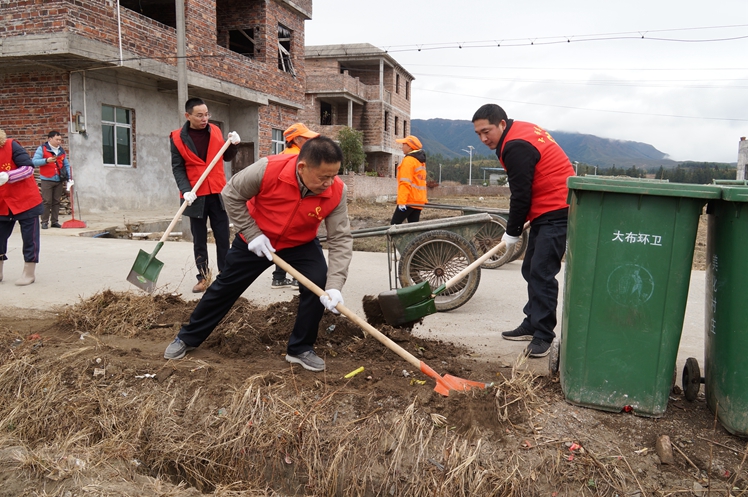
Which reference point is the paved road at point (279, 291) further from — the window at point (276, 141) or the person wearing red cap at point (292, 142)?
the window at point (276, 141)

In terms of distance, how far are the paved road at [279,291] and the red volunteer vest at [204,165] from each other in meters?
1.05

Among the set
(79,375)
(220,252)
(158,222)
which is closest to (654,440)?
(79,375)

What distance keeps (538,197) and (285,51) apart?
17.2 meters

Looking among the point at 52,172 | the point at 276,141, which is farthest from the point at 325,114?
the point at 52,172

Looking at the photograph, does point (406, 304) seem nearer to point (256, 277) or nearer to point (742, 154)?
point (256, 277)

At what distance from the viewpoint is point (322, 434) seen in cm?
280

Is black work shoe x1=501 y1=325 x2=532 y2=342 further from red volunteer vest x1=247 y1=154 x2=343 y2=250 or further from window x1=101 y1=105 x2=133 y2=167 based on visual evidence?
window x1=101 y1=105 x2=133 y2=167

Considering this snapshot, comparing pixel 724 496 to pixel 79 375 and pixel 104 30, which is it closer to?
pixel 79 375

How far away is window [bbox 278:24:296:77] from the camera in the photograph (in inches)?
749

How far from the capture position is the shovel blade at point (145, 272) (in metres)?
5.01

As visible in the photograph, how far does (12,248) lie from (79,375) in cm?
594

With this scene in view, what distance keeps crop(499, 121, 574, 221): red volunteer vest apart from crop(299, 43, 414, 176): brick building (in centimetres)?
2541

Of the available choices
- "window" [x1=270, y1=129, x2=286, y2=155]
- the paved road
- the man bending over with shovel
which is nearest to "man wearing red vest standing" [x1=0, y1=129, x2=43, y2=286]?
the paved road

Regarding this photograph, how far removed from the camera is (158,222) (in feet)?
41.1
